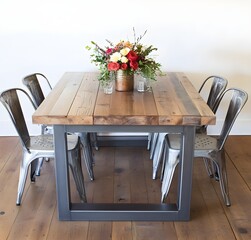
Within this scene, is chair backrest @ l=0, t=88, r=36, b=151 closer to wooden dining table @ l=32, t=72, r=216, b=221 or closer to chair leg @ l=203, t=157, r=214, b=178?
wooden dining table @ l=32, t=72, r=216, b=221

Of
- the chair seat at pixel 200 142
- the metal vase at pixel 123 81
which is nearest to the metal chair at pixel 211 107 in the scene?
the chair seat at pixel 200 142

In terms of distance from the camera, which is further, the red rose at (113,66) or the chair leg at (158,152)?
the chair leg at (158,152)

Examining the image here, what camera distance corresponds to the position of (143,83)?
2705 mm

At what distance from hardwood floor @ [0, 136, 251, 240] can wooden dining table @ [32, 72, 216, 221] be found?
0.08 meters

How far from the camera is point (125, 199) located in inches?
107

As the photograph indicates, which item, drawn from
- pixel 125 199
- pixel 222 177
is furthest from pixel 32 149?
pixel 222 177

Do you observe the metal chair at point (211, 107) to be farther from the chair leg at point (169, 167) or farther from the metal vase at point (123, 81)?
the metal vase at point (123, 81)

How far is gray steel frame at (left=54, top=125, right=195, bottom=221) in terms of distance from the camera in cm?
223

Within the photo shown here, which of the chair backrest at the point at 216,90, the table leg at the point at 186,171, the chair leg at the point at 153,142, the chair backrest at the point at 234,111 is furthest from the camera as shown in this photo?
the chair leg at the point at 153,142

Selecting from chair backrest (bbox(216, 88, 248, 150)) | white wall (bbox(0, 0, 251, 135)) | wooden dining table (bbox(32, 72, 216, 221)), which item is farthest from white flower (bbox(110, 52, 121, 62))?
white wall (bbox(0, 0, 251, 135))

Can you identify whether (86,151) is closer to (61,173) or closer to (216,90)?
(61,173)

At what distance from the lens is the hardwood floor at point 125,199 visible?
2.34 metres

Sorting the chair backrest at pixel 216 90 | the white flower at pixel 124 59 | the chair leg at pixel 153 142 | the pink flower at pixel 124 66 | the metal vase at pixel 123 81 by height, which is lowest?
the chair leg at pixel 153 142

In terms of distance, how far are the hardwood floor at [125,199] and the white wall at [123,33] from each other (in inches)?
31.9
